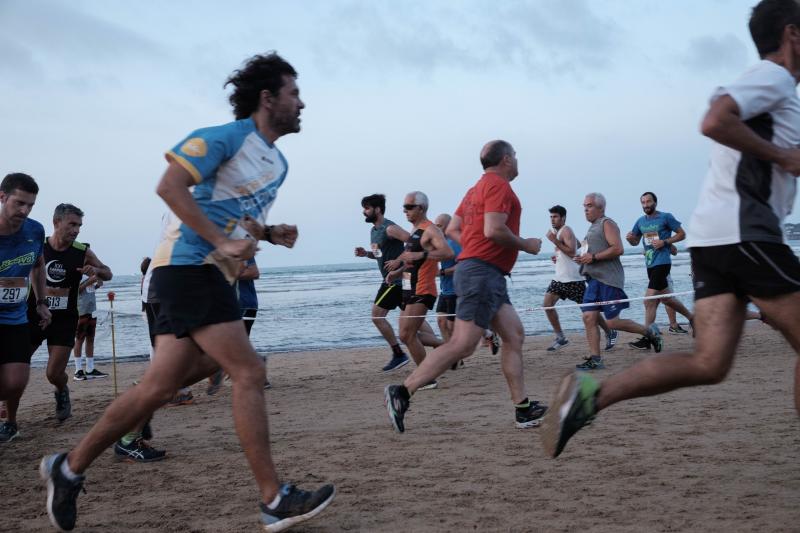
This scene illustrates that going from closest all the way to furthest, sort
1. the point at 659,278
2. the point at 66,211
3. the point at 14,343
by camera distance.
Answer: the point at 14,343 → the point at 66,211 → the point at 659,278

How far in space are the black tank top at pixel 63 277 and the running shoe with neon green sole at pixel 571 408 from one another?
538cm

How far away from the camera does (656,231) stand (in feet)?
39.5

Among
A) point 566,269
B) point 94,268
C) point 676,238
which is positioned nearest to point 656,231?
point 676,238

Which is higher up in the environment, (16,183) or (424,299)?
(16,183)

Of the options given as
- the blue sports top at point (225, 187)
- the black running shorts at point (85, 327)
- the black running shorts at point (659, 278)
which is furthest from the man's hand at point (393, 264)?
the blue sports top at point (225, 187)

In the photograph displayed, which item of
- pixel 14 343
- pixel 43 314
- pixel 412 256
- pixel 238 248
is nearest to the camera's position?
pixel 238 248

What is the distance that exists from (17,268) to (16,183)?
68cm

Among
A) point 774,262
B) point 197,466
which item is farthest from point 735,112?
point 197,466

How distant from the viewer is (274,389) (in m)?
9.16

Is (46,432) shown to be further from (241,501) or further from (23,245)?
(241,501)

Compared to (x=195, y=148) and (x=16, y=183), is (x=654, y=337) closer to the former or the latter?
(x=16, y=183)

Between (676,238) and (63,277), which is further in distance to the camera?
(676,238)

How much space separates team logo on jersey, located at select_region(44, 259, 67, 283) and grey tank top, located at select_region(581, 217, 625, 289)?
230 inches

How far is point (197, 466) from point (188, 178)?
7.48 ft
